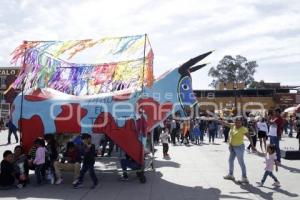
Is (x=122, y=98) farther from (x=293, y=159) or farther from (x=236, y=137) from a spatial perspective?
(x=293, y=159)

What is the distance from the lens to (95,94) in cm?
1212

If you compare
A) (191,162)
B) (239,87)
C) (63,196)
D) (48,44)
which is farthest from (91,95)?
(239,87)

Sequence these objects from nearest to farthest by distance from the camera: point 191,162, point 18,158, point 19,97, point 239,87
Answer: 1. point 18,158
2. point 19,97
3. point 191,162
4. point 239,87

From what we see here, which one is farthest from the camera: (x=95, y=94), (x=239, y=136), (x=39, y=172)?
(x=95, y=94)

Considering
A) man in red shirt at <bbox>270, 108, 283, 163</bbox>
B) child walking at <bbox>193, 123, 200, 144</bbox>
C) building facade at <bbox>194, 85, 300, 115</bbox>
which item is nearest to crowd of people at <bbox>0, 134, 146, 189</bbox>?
man in red shirt at <bbox>270, 108, 283, 163</bbox>

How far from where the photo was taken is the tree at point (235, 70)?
76.2 metres

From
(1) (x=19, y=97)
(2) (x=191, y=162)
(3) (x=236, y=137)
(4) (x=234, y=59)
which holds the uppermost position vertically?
(4) (x=234, y=59)

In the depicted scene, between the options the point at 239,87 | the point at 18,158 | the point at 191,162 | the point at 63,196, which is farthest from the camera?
the point at 239,87

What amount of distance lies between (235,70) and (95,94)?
6630cm

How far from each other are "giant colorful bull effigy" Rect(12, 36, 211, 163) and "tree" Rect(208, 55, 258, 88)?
64614mm

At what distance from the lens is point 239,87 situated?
247ft

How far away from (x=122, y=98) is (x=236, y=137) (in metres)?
3.10

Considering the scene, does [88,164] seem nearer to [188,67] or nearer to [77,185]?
[77,185]

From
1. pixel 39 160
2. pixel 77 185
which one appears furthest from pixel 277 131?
pixel 39 160
